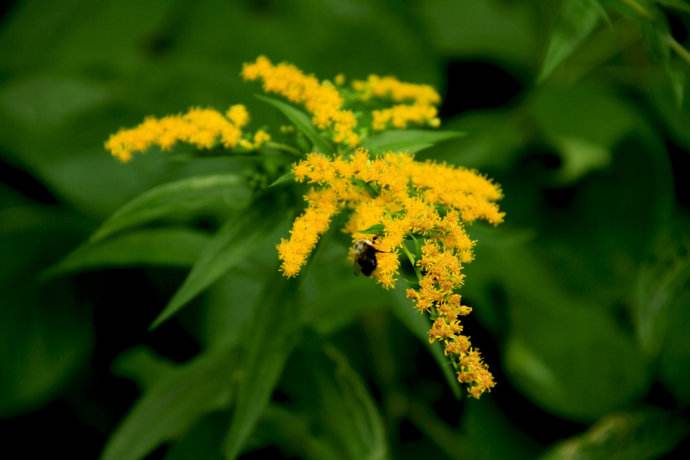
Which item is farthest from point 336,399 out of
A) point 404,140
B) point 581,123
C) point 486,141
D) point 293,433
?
point 581,123

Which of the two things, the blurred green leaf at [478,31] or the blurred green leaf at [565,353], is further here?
the blurred green leaf at [478,31]

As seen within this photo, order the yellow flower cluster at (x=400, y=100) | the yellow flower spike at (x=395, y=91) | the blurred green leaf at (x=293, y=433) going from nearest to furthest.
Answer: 1. the yellow flower cluster at (x=400, y=100)
2. the yellow flower spike at (x=395, y=91)
3. the blurred green leaf at (x=293, y=433)

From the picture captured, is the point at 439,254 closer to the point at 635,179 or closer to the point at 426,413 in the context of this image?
the point at 426,413

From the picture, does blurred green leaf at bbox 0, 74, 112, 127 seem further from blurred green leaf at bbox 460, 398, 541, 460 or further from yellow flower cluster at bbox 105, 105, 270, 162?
blurred green leaf at bbox 460, 398, 541, 460

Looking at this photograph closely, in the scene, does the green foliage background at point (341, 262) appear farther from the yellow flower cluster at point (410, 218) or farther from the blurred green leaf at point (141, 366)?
the yellow flower cluster at point (410, 218)

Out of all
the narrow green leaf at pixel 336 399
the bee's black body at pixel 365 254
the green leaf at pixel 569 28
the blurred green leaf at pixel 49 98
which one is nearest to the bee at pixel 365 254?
the bee's black body at pixel 365 254

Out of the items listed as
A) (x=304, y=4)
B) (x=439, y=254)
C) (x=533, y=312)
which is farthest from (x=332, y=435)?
(x=304, y=4)
